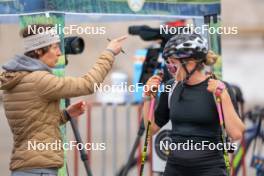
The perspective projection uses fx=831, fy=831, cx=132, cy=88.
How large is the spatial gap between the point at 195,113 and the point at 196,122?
0.06m

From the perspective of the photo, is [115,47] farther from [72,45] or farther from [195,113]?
[72,45]

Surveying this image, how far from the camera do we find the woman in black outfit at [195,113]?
5152 millimetres

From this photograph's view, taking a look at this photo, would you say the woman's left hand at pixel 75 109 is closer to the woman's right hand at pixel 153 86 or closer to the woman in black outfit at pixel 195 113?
the woman's right hand at pixel 153 86

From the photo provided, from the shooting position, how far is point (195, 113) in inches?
205

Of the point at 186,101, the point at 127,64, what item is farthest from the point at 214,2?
the point at 127,64

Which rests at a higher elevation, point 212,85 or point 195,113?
point 212,85

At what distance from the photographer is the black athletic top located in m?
5.20

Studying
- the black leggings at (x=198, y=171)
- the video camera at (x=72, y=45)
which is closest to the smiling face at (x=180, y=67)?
the black leggings at (x=198, y=171)

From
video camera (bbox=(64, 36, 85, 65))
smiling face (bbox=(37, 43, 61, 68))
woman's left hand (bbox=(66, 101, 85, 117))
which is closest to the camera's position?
smiling face (bbox=(37, 43, 61, 68))

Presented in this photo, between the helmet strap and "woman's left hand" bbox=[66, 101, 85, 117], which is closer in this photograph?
the helmet strap

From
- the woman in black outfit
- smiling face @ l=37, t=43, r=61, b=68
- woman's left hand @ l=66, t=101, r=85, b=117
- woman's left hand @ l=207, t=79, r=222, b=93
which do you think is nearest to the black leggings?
the woman in black outfit

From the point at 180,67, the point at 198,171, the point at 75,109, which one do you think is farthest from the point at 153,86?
the point at 198,171

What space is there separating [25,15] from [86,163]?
1358mm

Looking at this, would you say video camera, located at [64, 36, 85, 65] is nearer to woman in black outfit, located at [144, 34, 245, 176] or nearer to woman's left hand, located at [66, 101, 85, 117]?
woman's left hand, located at [66, 101, 85, 117]
